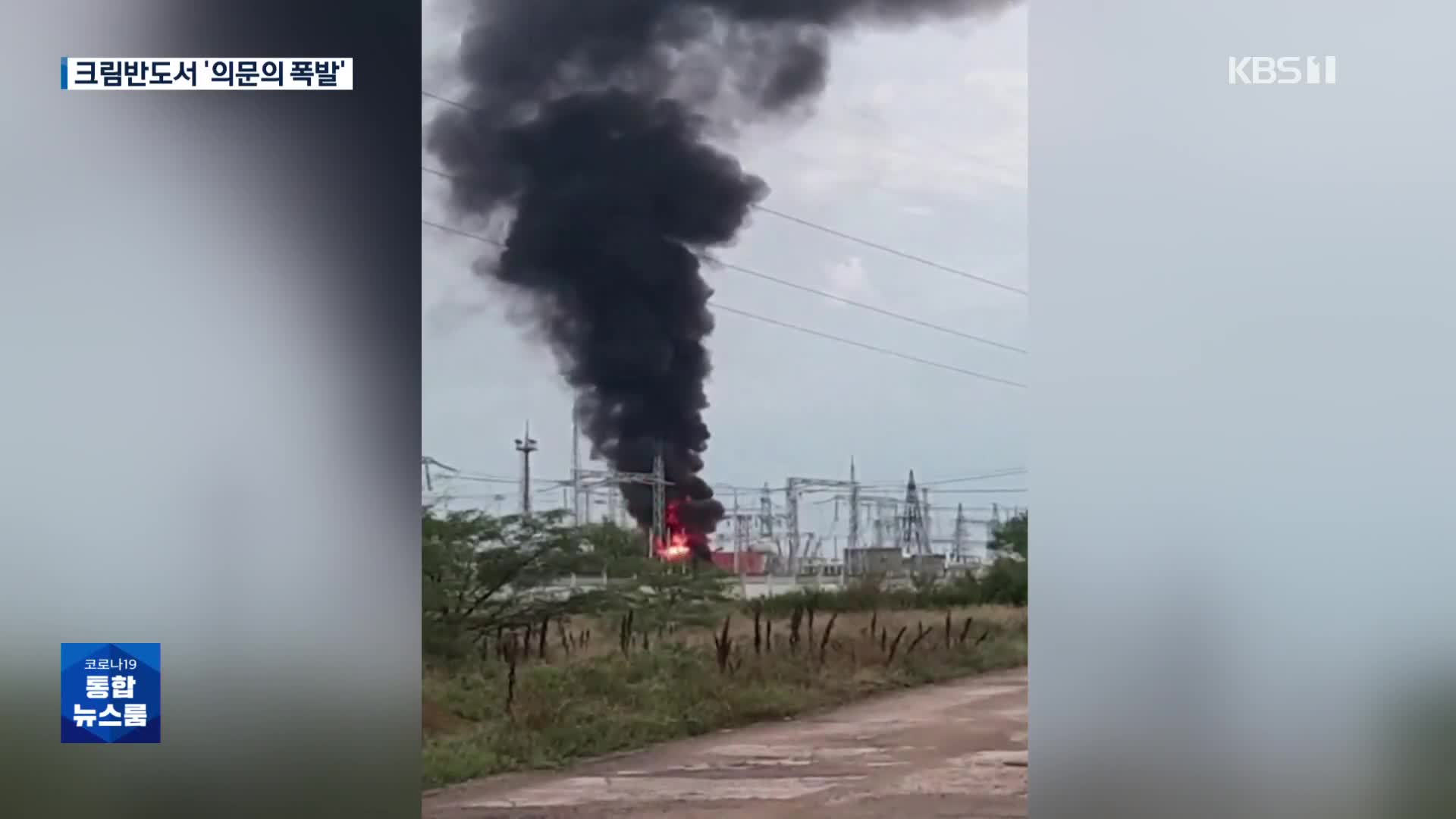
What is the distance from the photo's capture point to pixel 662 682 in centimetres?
308

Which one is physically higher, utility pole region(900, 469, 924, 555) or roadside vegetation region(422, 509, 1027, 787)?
utility pole region(900, 469, 924, 555)

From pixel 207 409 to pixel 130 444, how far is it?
0.23 m

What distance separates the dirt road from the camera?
9.96 ft

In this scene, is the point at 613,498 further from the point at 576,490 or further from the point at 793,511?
the point at 793,511

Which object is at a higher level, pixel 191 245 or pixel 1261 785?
pixel 191 245

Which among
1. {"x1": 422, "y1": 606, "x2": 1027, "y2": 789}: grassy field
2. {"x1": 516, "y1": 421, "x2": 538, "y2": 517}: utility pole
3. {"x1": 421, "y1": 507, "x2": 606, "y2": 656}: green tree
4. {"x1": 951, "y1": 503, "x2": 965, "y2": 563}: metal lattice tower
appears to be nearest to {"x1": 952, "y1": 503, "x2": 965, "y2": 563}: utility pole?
{"x1": 951, "y1": 503, "x2": 965, "y2": 563}: metal lattice tower

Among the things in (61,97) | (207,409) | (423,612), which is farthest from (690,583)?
(61,97)

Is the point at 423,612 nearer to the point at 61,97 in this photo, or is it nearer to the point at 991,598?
the point at 991,598

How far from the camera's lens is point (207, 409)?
3072mm

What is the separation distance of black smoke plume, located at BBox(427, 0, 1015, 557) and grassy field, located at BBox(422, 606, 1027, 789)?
1.07ft

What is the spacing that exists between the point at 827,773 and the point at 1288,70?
2.24m

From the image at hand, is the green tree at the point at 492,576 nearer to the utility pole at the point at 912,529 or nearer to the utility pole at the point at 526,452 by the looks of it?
the utility pole at the point at 526,452

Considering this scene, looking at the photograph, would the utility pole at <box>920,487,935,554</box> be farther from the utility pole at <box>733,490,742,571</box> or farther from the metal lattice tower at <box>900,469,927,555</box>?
the utility pole at <box>733,490,742,571</box>

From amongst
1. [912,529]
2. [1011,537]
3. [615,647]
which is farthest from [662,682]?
[1011,537]
